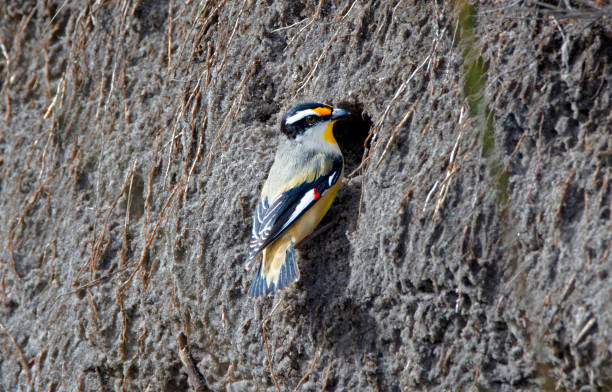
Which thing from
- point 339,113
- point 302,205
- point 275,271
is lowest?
point 275,271

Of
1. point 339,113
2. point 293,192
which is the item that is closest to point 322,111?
point 339,113

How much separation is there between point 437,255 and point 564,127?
1.00 meters

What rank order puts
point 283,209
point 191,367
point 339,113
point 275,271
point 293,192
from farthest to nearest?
1. point 191,367
2. point 339,113
3. point 293,192
4. point 283,209
5. point 275,271

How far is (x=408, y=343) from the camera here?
4.39 meters

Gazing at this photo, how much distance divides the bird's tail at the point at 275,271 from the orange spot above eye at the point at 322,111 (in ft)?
3.19

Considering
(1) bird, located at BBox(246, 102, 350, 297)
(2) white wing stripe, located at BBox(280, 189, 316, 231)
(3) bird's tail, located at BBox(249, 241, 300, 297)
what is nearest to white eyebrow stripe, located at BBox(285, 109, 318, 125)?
(1) bird, located at BBox(246, 102, 350, 297)

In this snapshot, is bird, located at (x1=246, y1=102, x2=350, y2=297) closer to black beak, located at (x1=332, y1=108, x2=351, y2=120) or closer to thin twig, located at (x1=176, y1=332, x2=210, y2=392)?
black beak, located at (x1=332, y1=108, x2=351, y2=120)

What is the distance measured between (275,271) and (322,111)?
1224mm

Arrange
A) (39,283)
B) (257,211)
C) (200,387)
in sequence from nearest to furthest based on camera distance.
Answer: (257,211) → (200,387) → (39,283)

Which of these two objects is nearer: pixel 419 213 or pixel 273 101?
pixel 419 213

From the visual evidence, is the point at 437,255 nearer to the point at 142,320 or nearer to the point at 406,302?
the point at 406,302

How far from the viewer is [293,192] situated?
17.0 feet

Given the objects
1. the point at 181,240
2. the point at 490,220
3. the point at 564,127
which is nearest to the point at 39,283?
the point at 181,240

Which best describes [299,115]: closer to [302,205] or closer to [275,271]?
[302,205]
